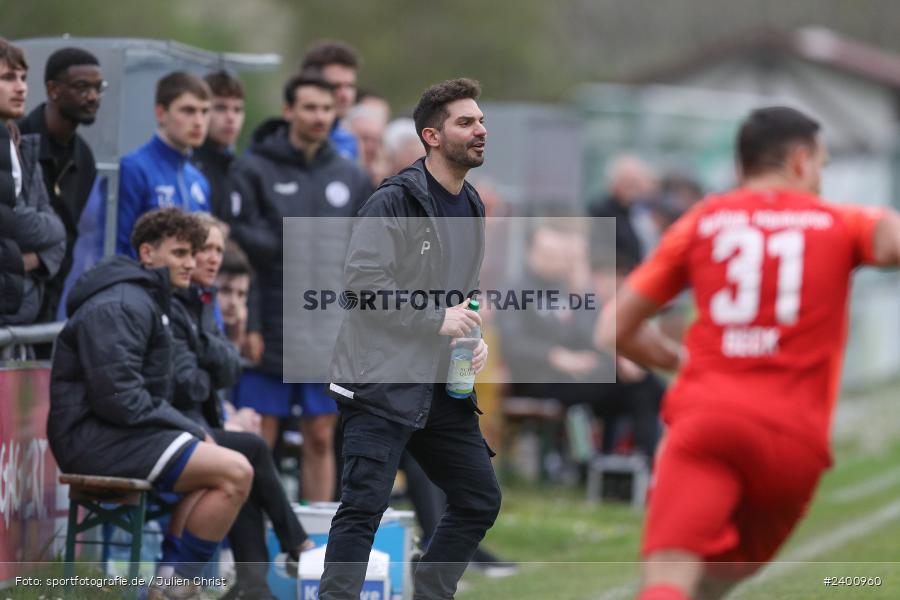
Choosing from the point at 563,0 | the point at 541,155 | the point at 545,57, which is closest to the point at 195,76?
the point at 541,155

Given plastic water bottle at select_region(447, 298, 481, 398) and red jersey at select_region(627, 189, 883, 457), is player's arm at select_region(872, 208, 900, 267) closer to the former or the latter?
red jersey at select_region(627, 189, 883, 457)

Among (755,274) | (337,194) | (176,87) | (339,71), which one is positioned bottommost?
(755,274)

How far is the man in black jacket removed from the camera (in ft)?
21.7

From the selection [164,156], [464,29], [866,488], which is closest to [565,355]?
[866,488]

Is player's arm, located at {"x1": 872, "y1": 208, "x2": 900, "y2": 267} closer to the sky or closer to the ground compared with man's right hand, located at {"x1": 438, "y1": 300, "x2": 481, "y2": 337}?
closer to the sky

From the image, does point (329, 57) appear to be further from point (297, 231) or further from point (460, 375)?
point (460, 375)

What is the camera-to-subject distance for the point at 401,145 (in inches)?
428

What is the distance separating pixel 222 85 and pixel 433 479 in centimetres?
403

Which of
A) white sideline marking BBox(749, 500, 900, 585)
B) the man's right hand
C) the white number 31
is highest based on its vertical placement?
the white number 31

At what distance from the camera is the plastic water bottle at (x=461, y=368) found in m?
6.70

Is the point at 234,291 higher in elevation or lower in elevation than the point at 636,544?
higher

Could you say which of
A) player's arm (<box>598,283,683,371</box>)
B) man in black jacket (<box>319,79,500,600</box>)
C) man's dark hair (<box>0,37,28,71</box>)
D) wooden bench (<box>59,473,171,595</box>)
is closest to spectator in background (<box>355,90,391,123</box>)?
man's dark hair (<box>0,37,28,71</box>)

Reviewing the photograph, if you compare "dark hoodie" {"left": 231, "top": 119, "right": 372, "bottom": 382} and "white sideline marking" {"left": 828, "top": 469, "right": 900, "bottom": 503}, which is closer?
"dark hoodie" {"left": 231, "top": 119, "right": 372, "bottom": 382}

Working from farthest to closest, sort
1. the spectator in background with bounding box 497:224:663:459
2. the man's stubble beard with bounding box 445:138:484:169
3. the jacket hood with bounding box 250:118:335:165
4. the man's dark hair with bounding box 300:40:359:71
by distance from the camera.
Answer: the spectator in background with bounding box 497:224:663:459 → the man's dark hair with bounding box 300:40:359:71 → the jacket hood with bounding box 250:118:335:165 → the man's stubble beard with bounding box 445:138:484:169
